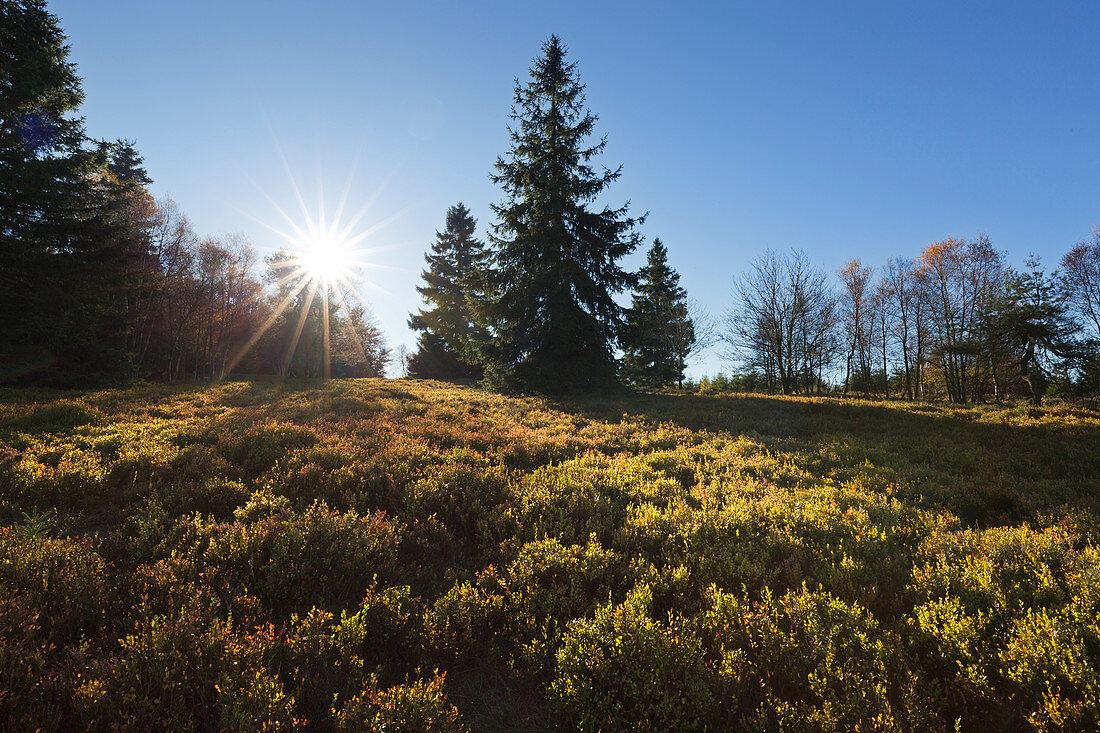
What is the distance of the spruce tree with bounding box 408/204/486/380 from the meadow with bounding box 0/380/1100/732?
1088 inches

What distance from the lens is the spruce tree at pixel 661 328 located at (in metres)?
31.8

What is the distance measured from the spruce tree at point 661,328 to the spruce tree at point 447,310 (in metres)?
14.4

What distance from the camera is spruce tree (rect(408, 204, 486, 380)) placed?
1412 inches

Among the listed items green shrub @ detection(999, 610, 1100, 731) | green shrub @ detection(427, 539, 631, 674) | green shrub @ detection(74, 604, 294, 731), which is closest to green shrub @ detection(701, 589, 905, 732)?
green shrub @ detection(999, 610, 1100, 731)

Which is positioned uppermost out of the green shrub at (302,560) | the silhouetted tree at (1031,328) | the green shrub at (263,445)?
the silhouetted tree at (1031,328)

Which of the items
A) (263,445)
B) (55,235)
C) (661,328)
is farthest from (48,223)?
(661,328)

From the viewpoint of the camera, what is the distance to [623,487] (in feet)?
22.0

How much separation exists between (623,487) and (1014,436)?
11.6 metres

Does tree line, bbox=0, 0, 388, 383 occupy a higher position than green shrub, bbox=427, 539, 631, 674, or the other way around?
tree line, bbox=0, 0, 388, 383

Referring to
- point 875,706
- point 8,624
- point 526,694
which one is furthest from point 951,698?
point 8,624

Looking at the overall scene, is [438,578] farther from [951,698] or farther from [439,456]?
[951,698]

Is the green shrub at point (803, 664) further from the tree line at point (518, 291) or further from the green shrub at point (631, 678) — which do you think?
the tree line at point (518, 291)

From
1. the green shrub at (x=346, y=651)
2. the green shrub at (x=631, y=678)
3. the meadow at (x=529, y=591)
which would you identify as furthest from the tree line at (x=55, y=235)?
the green shrub at (x=631, y=678)

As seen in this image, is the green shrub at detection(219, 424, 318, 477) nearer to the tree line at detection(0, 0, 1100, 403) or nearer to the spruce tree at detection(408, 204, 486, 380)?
the tree line at detection(0, 0, 1100, 403)
